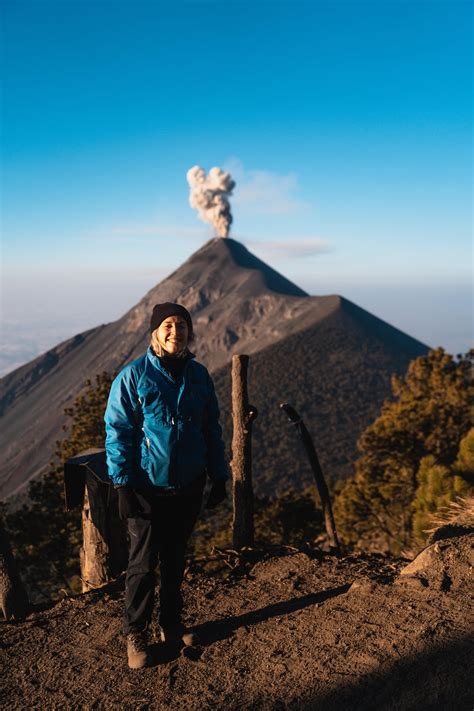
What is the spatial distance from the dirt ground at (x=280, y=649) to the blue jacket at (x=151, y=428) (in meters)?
1.27

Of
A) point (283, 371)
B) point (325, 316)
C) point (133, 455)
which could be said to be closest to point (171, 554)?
point (133, 455)

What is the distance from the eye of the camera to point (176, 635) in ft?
13.7

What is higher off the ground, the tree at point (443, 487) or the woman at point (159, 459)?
the woman at point (159, 459)

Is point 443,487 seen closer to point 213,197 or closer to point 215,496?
point 215,496

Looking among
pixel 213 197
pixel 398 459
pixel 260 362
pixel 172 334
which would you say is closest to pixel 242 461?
pixel 172 334

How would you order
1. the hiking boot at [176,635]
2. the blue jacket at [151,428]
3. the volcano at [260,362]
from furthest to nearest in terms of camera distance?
the volcano at [260,362]
the hiking boot at [176,635]
the blue jacket at [151,428]

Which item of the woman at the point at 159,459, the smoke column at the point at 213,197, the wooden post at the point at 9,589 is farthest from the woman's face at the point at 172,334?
the smoke column at the point at 213,197

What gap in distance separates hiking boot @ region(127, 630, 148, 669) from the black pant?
0.16 ft

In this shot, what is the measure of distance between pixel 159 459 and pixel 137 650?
134 centimetres

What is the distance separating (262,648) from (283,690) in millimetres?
532

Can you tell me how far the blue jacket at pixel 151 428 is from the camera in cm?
382

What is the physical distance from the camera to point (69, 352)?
392 feet

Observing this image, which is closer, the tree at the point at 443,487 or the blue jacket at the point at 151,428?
the blue jacket at the point at 151,428

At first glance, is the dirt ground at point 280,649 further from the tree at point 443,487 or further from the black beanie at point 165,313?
the tree at point 443,487
